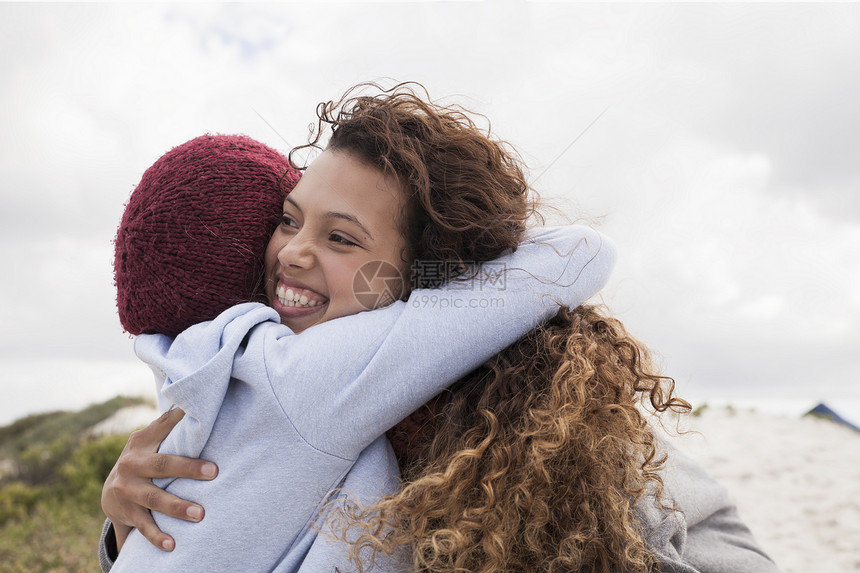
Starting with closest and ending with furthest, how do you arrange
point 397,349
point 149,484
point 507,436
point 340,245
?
point 397,349
point 507,436
point 149,484
point 340,245

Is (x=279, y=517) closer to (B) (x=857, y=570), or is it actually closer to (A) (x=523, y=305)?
(A) (x=523, y=305)

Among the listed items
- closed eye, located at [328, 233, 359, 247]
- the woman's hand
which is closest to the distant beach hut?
closed eye, located at [328, 233, 359, 247]

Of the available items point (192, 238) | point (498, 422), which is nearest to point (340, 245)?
point (192, 238)

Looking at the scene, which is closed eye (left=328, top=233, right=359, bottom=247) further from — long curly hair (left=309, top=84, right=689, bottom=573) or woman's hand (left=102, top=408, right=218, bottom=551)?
woman's hand (left=102, top=408, right=218, bottom=551)

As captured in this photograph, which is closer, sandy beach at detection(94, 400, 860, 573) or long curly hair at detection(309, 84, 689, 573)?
long curly hair at detection(309, 84, 689, 573)

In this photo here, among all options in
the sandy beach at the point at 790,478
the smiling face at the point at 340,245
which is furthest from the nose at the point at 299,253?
the sandy beach at the point at 790,478

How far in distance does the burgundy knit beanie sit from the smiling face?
14 cm

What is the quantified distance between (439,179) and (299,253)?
0.50 m

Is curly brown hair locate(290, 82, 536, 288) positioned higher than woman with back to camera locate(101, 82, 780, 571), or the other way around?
curly brown hair locate(290, 82, 536, 288)

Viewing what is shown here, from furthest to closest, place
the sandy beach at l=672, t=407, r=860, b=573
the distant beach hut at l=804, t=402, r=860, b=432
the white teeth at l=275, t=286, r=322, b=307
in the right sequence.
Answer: the distant beach hut at l=804, t=402, r=860, b=432
the sandy beach at l=672, t=407, r=860, b=573
the white teeth at l=275, t=286, r=322, b=307

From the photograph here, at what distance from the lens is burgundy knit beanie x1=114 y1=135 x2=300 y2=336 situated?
210 centimetres

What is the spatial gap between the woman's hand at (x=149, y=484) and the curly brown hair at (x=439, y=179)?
0.85 metres
